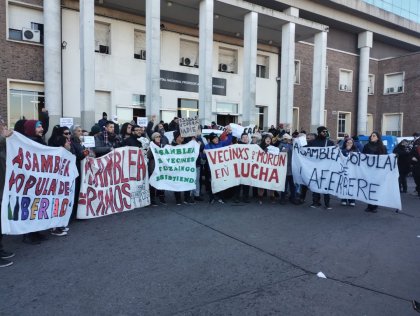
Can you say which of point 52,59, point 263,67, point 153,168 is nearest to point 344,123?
point 263,67

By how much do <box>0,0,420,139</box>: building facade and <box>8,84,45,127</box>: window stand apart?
0.14 ft

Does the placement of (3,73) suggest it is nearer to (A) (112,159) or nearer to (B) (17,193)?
(A) (112,159)

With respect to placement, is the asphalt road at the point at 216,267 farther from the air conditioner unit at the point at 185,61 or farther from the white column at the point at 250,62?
the air conditioner unit at the point at 185,61

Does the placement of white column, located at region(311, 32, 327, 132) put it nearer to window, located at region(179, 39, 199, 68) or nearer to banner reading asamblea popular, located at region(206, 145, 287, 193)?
window, located at region(179, 39, 199, 68)

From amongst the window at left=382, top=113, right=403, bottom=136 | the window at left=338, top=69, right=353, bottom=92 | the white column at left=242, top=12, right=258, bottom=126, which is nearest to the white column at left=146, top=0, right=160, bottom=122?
the white column at left=242, top=12, right=258, bottom=126

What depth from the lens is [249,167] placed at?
8922 millimetres

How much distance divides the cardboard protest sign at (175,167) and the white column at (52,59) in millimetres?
9257

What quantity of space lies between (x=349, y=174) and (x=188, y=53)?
48.6 feet

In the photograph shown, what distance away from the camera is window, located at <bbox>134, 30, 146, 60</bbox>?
1895cm

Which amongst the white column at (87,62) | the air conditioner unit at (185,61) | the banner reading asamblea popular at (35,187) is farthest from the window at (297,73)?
the banner reading asamblea popular at (35,187)

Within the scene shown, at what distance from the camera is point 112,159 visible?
24.2ft

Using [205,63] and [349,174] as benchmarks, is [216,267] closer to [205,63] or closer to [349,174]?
[349,174]

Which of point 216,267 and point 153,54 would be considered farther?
point 153,54

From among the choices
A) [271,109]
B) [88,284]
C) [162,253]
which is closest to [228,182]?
[162,253]
